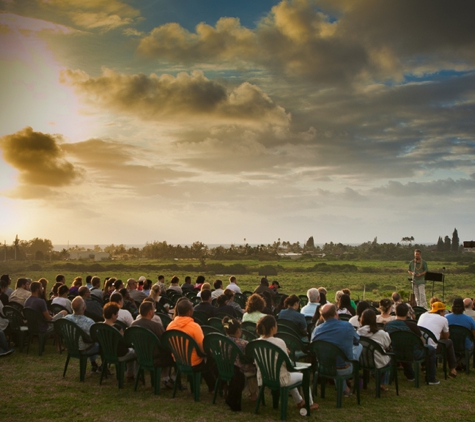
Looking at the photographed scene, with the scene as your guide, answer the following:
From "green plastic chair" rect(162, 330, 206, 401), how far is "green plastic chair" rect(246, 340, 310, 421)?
0.86m

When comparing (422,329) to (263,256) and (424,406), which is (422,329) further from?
(263,256)

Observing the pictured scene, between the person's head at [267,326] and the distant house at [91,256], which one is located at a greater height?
the person's head at [267,326]

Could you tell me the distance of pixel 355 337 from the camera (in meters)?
6.45

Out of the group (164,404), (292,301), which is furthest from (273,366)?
(292,301)

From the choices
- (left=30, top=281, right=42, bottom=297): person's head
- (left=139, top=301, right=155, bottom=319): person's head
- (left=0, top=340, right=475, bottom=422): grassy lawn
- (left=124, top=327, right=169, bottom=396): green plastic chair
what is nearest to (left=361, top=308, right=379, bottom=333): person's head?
(left=0, top=340, right=475, bottom=422): grassy lawn

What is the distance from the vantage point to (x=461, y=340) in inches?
331

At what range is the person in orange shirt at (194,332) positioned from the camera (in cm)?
645

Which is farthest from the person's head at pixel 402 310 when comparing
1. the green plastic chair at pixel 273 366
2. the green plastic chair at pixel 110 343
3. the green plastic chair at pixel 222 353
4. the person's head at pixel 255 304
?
the green plastic chair at pixel 110 343

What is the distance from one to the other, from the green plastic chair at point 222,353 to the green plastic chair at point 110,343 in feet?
4.74

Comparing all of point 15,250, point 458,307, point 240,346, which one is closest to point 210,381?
point 240,346

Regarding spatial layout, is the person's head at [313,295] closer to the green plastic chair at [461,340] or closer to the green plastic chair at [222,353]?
the green plastic chair at [461,340]

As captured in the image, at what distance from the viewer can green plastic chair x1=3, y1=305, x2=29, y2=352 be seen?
371 inches

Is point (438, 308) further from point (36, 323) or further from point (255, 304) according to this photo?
point (36, 323)

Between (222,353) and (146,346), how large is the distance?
3.90 feet
